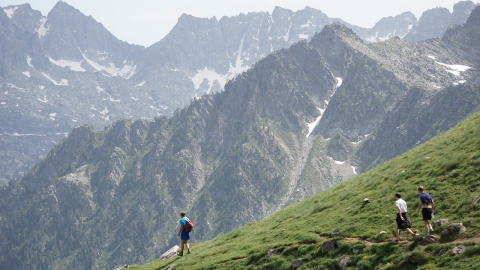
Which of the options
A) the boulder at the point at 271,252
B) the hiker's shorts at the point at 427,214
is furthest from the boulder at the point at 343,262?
the boulder at the point at 271,252

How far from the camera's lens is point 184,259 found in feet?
135

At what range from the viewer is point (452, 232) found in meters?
25.3

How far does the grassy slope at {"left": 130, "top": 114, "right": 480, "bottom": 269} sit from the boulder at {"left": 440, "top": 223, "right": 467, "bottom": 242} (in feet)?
1.52

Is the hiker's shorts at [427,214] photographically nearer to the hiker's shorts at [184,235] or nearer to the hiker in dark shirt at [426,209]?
the hiker in dark shirt at [426,209]

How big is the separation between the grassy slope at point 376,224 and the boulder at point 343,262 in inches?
12.8

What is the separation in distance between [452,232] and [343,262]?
22.6 feet

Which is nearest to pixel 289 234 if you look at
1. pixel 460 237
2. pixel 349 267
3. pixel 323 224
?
pixel 323 224

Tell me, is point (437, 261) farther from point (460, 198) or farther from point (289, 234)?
point (289, 234)

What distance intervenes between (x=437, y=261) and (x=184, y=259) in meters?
25.0

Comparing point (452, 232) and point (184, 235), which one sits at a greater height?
point (184, 235)

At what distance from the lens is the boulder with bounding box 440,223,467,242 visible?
82.4 feet

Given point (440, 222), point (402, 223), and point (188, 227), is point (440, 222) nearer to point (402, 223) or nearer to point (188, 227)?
point (402, 223)

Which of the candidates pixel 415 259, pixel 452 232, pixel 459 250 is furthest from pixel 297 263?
pixel 459 250

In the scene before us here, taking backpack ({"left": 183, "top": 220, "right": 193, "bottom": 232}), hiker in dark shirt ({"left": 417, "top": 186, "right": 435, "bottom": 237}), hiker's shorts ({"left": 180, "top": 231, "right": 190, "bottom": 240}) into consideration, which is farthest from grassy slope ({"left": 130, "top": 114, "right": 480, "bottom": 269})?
backpack ({"left": 183, "top": 220, "right": 193, "bottom": 232})
